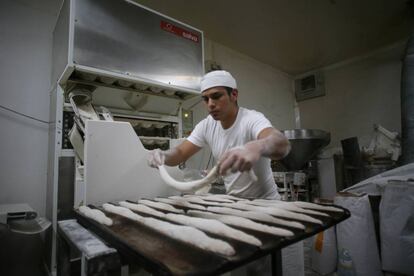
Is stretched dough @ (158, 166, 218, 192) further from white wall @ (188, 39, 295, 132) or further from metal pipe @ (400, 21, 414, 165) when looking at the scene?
metal pipe @ (400, 21, 414, 165)

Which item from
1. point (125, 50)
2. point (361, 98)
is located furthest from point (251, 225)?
point (361, 98)

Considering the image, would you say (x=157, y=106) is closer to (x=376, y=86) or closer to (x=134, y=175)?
(x=134, y=175)

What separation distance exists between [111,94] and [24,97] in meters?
0.62

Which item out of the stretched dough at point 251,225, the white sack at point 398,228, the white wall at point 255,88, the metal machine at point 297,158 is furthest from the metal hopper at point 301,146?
the stretched dough at point 251,225

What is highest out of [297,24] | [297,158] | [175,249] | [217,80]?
[297,24]

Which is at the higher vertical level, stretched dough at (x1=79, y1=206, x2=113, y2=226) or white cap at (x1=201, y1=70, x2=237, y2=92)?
white cap at (x1=201, y1=70, x2=237, y2=92)

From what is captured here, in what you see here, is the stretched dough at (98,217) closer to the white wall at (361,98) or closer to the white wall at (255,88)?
the white wall at (255,88)

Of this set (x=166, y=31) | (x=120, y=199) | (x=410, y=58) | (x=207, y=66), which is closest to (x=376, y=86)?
(x=410, y=58)

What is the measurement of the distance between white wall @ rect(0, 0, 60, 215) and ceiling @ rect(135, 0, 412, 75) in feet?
2.91

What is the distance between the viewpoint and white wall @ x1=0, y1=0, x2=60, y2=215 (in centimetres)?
147

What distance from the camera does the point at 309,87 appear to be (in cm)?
366

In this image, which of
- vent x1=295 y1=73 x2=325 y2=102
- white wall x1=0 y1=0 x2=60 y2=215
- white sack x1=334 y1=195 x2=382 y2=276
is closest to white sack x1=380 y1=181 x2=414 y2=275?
white sack x1=334 y1=195 x2=382 y2=276

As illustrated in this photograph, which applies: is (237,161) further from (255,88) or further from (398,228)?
(255,88)

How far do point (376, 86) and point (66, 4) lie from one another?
11.2ft
